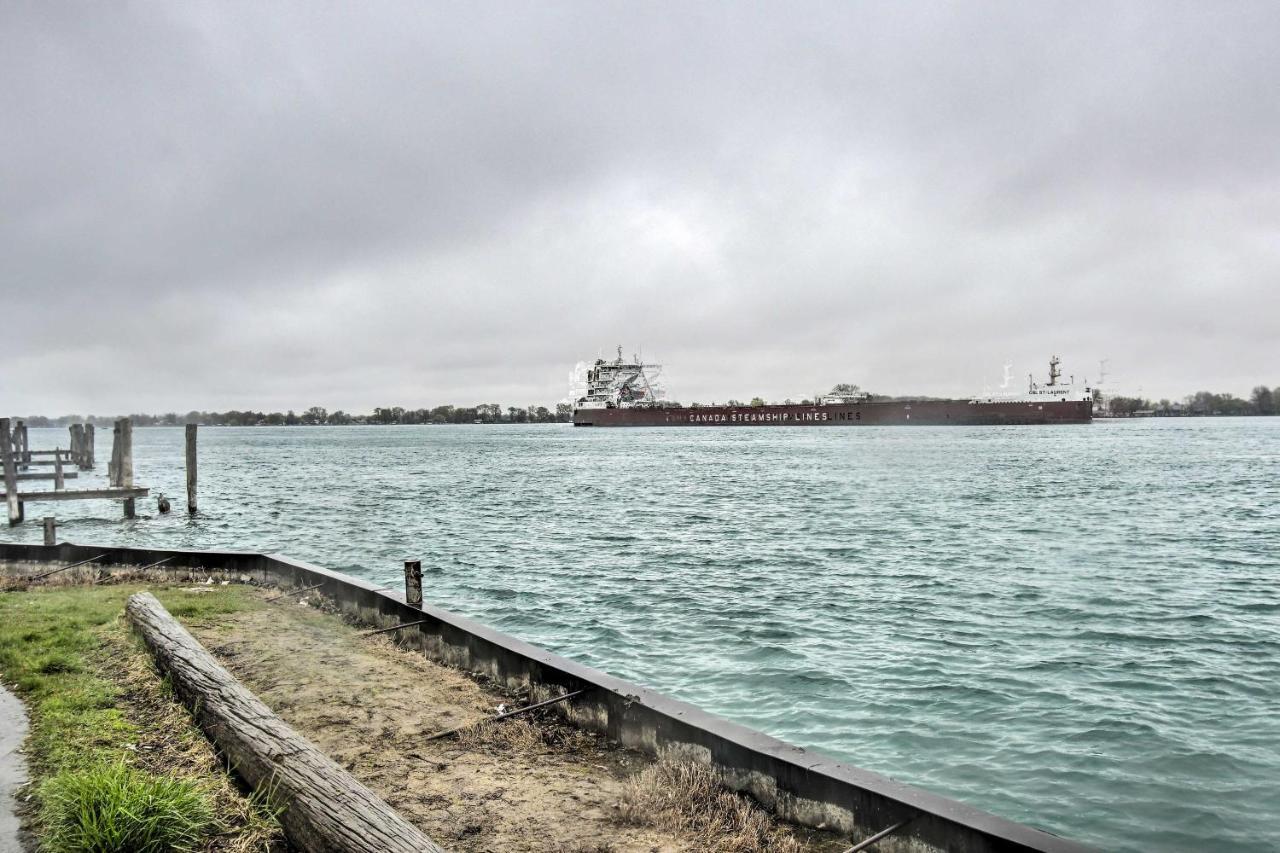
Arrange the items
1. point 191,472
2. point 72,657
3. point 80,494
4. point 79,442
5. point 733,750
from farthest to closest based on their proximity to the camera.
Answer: point 79,442 < point 191,472 < point 80,494 < point 72,657 < point 733,750

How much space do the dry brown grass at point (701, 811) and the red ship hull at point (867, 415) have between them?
109557mm

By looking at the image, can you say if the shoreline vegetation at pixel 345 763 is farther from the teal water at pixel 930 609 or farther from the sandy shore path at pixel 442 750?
the teal water at pixel 930 609

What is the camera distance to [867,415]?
4562 inches

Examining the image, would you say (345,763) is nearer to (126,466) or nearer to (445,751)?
(445,751)

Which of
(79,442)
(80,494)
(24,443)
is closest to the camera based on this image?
(80,494)

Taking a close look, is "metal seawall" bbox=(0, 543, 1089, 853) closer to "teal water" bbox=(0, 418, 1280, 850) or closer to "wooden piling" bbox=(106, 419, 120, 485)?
"teal water" bbox=(0, 418, 1280, 850)

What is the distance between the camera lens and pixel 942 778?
675cm

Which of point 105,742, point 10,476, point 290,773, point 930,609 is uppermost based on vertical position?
point 10,476

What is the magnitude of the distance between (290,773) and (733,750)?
2667mm

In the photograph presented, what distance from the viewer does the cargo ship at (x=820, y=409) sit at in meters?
109

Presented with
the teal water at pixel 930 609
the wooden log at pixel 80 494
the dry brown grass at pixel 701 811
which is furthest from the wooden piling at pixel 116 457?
the dry brown grass at pixel 701 811

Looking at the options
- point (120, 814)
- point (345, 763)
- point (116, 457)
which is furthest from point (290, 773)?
point (116, 457)

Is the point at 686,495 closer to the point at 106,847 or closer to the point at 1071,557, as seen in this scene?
the point at 1071,557

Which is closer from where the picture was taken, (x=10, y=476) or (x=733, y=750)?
(x=733, y=750)
